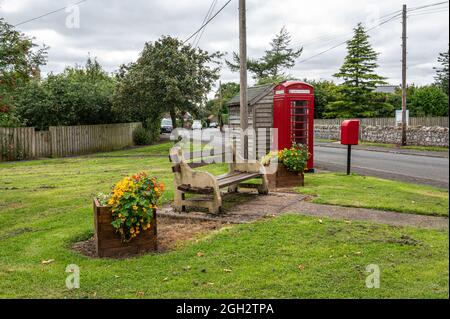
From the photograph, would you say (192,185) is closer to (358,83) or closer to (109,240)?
(109,240)

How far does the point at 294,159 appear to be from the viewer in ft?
35.8

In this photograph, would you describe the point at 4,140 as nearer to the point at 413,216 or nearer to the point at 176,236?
the point at 176,236

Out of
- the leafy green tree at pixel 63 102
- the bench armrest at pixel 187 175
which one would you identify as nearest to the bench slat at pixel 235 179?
the bench armrest at pixel 187 175

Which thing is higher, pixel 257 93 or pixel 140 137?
pixel 257 93

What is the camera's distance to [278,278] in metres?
4.71

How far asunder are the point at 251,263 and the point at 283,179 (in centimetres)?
588

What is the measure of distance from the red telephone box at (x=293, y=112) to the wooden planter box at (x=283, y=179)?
2060 mm

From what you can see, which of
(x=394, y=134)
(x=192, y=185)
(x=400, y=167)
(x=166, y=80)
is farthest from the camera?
Result: (x=394, y=134)

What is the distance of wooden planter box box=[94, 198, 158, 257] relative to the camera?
5750 millimetres

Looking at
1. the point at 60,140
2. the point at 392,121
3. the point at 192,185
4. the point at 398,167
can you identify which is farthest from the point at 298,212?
the point at 392,121

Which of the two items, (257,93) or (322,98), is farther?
(322,98)

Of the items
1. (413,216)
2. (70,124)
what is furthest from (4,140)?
(413,216)

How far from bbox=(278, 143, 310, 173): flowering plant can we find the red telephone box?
5.65ft

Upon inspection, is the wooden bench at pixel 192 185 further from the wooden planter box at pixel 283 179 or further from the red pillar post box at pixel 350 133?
the red pillar post box at pixel 350 133
